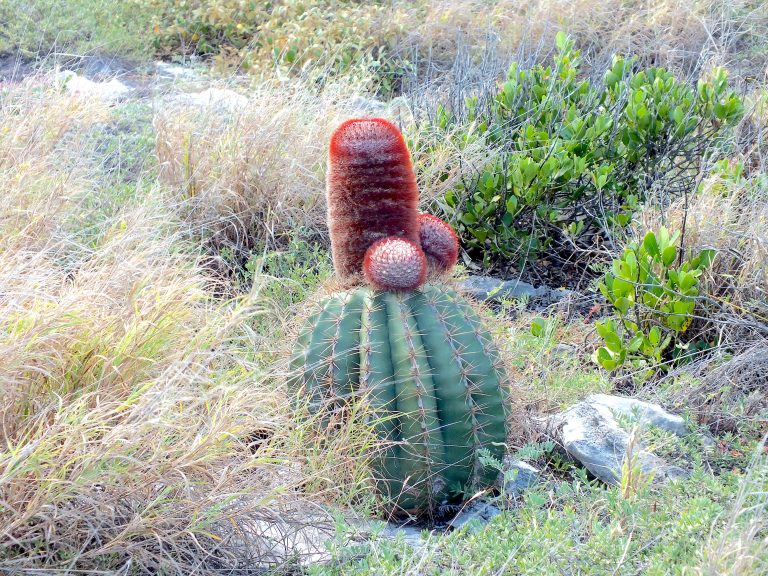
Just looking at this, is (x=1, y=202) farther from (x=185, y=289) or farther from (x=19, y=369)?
(x=19, y=369)

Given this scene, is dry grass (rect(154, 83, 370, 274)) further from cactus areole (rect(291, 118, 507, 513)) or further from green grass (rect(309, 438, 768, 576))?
green grass (rect(309, 438, 768, 576))

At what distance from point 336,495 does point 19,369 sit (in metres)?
0.95

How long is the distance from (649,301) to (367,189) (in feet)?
5.04

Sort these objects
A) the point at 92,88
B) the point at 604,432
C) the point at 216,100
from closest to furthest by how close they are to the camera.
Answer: the point at 604,432, the point at 216,100, the point at 92,88

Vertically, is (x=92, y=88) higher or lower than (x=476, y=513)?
higher

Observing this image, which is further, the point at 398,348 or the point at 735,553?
the point at 398,348

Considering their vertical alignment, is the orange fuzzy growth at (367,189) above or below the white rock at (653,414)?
above

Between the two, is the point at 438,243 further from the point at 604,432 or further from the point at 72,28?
the point at 72,28

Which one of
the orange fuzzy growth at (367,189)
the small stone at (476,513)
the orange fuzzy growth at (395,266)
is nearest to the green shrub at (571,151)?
the orange fuzzy growth at (367,189)

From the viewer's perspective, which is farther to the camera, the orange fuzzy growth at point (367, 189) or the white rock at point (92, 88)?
the white rock at point (92, 88)

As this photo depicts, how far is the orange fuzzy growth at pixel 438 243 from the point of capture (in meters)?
3.03

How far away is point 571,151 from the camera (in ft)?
16.1

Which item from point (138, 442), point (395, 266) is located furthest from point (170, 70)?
point (138, 442)

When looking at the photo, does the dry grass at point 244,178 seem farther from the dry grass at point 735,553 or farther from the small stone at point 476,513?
the dry grass at point 735,553
